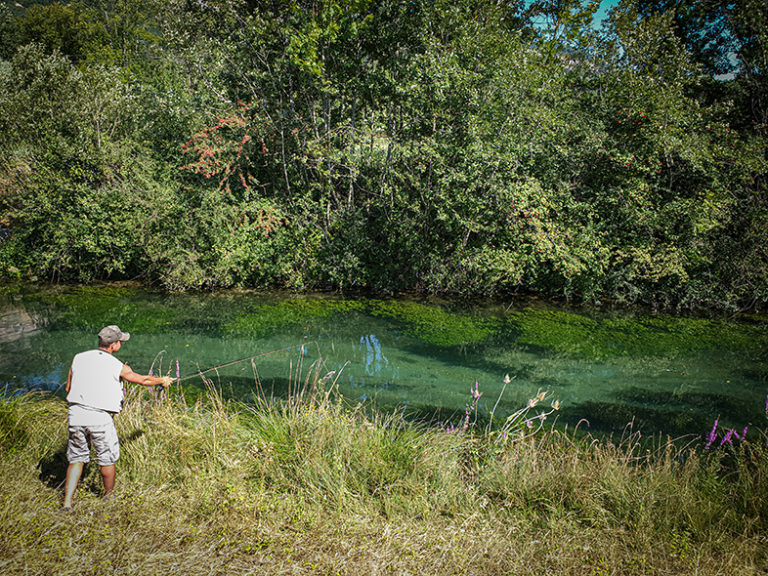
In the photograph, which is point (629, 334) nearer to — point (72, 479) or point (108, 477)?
point (108, 477)

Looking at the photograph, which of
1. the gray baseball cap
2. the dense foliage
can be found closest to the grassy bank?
the gray baseball cap

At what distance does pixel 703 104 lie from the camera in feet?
45.7

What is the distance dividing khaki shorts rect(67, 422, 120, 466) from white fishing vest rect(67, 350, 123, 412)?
7.1 inches

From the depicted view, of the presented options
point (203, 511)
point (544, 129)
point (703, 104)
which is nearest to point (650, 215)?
point (544, 129)

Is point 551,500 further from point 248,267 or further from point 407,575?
point 248,267

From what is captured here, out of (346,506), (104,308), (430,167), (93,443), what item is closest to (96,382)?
(93,443)

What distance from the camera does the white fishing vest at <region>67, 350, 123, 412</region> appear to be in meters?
3.79

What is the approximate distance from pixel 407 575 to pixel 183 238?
1162 centimetres

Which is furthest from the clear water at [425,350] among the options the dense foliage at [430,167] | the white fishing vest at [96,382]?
the white fishing vest at [96,382]

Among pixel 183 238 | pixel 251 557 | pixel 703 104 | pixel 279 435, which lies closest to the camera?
pixel 251 557

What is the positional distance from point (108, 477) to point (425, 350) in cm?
608

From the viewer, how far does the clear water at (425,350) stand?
23.4ft

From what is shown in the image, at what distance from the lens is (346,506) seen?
3.86 metres

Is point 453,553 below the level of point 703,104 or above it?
below
